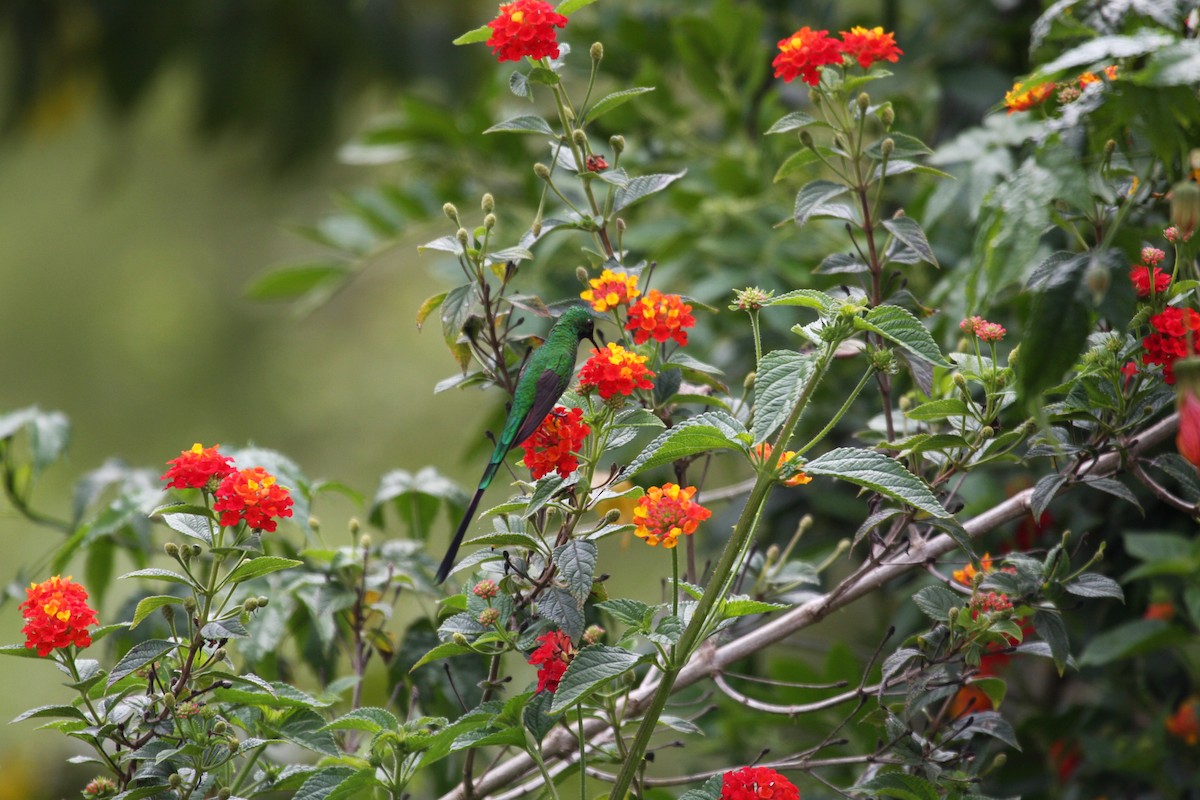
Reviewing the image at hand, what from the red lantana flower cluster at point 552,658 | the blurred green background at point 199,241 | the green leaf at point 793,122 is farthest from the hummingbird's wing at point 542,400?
the blurred green background at point 199,241

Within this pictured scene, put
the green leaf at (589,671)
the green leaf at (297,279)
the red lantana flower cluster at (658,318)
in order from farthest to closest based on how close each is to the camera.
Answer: the green leaf at (297,279) < the red lantana flower cluster at (658,318) < the green leaf at (589,671)

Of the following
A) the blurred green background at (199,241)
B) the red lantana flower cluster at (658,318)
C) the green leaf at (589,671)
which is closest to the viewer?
the green leaf at (589,671)

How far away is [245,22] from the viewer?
188cm

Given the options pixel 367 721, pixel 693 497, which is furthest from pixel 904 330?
pixel 367 721

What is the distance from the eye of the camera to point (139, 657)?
20.1 inches

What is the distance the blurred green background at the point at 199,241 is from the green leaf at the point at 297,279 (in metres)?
0.51

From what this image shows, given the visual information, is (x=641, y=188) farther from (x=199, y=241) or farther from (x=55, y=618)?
(x=199, y=241)

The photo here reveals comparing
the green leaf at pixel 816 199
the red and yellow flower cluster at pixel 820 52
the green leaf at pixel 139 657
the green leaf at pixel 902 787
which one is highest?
the red and yellow flower cluster at pixel 820 52

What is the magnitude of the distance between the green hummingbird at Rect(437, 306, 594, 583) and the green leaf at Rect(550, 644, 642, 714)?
0.10 m

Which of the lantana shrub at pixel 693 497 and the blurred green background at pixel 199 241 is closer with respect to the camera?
the lantana shrub at pixel 693 497

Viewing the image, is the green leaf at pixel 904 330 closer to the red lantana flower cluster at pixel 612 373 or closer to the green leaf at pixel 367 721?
the red lantana flower cluster at pixel 612 373

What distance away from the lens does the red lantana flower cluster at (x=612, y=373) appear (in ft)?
1.65

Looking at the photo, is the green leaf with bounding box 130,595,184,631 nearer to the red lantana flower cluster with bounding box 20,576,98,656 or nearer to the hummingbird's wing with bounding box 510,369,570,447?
the red lantana flower cluster with bounding box 20,576,98,656

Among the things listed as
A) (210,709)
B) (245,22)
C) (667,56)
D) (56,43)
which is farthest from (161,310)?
(210,709)
